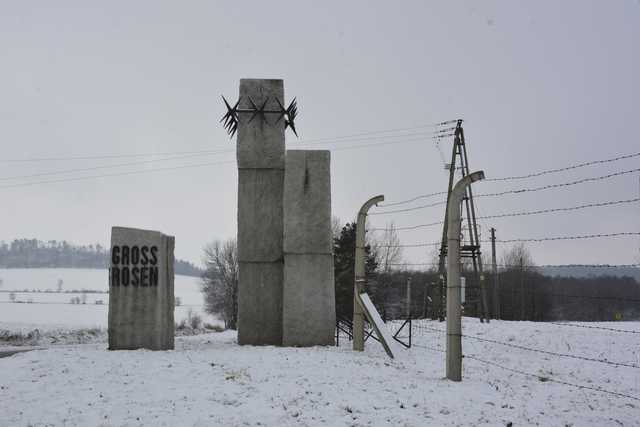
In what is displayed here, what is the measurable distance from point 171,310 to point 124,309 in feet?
3.61

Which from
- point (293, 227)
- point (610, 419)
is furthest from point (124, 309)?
point (610, 419)

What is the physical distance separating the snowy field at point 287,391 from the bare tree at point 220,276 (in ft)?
130

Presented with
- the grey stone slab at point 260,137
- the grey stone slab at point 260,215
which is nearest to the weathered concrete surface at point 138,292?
the grey stone slab at point 260,215

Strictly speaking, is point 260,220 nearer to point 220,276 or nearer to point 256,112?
point 256,112

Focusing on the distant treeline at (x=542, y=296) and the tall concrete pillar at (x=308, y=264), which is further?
the distant treeline at (x=542, y=296)

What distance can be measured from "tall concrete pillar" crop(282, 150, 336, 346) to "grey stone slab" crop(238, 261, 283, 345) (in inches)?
28.0

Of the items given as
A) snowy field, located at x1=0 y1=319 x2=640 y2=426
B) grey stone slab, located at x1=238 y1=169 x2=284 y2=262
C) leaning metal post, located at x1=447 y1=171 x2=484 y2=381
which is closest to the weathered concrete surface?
snowy field, located at x1=0 y1=319 x2=640 y2=426

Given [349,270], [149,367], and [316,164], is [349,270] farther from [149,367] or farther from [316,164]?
[149,367]

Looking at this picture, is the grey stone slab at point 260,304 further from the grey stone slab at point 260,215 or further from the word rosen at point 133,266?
the word rosen at point 133,266

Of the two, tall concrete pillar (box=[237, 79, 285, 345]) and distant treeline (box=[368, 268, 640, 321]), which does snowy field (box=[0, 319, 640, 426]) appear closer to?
tall concrete pillar (box=[237, 79, 285, 345])

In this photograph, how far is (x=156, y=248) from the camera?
13.2 meters

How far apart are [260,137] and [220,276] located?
133 ft

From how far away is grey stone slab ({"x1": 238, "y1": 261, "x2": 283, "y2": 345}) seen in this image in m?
15.0

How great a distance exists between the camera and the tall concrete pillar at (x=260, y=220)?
15.0 metres
